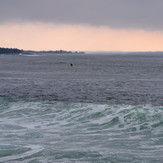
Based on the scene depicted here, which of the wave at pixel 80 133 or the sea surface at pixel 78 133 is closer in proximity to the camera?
the sea surface at pixel 78 133

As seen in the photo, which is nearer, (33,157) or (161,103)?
(33,157)

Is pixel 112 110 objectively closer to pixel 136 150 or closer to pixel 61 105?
pixel 61 105

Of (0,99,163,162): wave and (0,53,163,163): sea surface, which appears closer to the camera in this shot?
(0,53,163,163): sea surface

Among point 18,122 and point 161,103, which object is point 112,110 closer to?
point 18,122

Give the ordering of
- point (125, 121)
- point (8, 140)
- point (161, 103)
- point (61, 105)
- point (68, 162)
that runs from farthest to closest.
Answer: point (161, 103)
point (61, 105)
point (125, 121)
point (8, 140)
point (68, 162)

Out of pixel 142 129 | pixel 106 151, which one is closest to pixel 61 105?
pixel 142 129

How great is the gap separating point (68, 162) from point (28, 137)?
5.77 m

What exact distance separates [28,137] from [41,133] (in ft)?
4.32

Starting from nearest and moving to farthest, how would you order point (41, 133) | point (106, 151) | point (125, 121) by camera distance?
point (106, 151) → point (41, 133) → point (125, 121)

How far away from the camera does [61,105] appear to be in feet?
111

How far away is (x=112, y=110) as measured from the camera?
2920cm

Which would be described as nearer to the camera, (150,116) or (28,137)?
(28,137)

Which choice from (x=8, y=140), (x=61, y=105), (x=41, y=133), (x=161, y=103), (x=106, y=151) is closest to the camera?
(x=106, y=151)

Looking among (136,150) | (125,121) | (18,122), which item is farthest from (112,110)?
(136,150)
